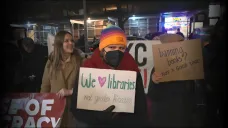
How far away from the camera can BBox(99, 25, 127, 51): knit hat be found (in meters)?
1.68

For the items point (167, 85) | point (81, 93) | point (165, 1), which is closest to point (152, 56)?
point (167, 85)

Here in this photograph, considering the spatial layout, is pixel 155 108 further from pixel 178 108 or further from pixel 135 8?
pixel 135 8

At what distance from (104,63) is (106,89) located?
188 mm

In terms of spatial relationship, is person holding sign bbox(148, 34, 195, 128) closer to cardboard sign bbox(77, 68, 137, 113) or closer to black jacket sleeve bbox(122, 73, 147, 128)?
black jacket sleeve bbox(122, 73, 147, 128)

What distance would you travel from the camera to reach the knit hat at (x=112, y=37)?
1.68 m

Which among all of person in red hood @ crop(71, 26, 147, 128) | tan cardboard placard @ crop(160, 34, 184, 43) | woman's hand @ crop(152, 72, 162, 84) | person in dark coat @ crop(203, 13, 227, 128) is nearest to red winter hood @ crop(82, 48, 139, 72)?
person in red hood @ crop(71, 26, 147, 128)

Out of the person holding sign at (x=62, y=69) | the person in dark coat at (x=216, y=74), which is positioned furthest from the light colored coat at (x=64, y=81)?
the person in dark coat at (x=216, y=74)

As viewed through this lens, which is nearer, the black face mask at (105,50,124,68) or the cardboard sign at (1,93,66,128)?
the black face mask at (105,50,124,68)

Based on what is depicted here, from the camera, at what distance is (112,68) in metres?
1.73

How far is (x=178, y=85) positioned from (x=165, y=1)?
24.9 inches

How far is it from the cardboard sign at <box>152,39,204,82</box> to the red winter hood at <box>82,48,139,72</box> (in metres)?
0.17

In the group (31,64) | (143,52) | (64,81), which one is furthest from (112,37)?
(31,64)

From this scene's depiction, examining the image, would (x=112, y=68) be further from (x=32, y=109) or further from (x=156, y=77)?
(x=32, y=109)

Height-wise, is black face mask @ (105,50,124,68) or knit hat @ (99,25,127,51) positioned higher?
knit hat @ (99,25,127,51)
